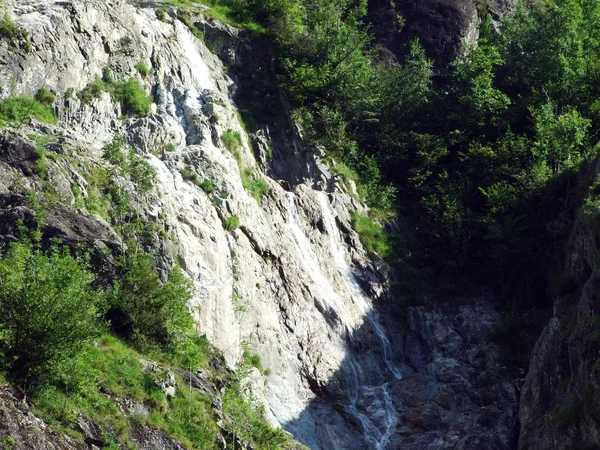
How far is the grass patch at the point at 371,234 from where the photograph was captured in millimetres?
32719

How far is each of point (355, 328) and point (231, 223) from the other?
5.82 meters

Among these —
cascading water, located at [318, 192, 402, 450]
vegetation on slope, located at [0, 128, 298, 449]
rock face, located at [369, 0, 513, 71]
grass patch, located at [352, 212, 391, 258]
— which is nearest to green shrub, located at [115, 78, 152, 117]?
vegetation on slope, located at [0, 128, 298, 449]

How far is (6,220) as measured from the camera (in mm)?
20688

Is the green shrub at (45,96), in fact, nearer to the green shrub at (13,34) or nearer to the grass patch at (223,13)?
the green shrub at (13,34)

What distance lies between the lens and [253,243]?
90.6ft

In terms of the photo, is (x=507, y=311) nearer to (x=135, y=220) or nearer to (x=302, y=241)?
(x=302, y=241)

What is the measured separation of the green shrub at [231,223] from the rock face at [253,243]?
0.18ft

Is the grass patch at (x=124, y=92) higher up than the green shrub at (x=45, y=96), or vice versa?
the grass patch at (x=124, y=92)

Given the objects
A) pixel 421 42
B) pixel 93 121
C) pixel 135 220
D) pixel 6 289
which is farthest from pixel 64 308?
pixel 421 42

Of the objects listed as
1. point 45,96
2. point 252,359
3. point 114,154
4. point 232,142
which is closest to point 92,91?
point 45,96

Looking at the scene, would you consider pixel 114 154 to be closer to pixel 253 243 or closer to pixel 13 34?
pixel 253 243

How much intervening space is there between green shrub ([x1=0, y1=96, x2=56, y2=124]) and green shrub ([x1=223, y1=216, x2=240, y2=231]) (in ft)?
19.9

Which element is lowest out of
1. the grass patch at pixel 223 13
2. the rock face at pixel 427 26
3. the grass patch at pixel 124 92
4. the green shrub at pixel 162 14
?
the grass patch at pixel 124 92

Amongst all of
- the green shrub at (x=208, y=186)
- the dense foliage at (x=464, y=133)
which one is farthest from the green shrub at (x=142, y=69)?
the dense foliage at (x=464, y=133)
